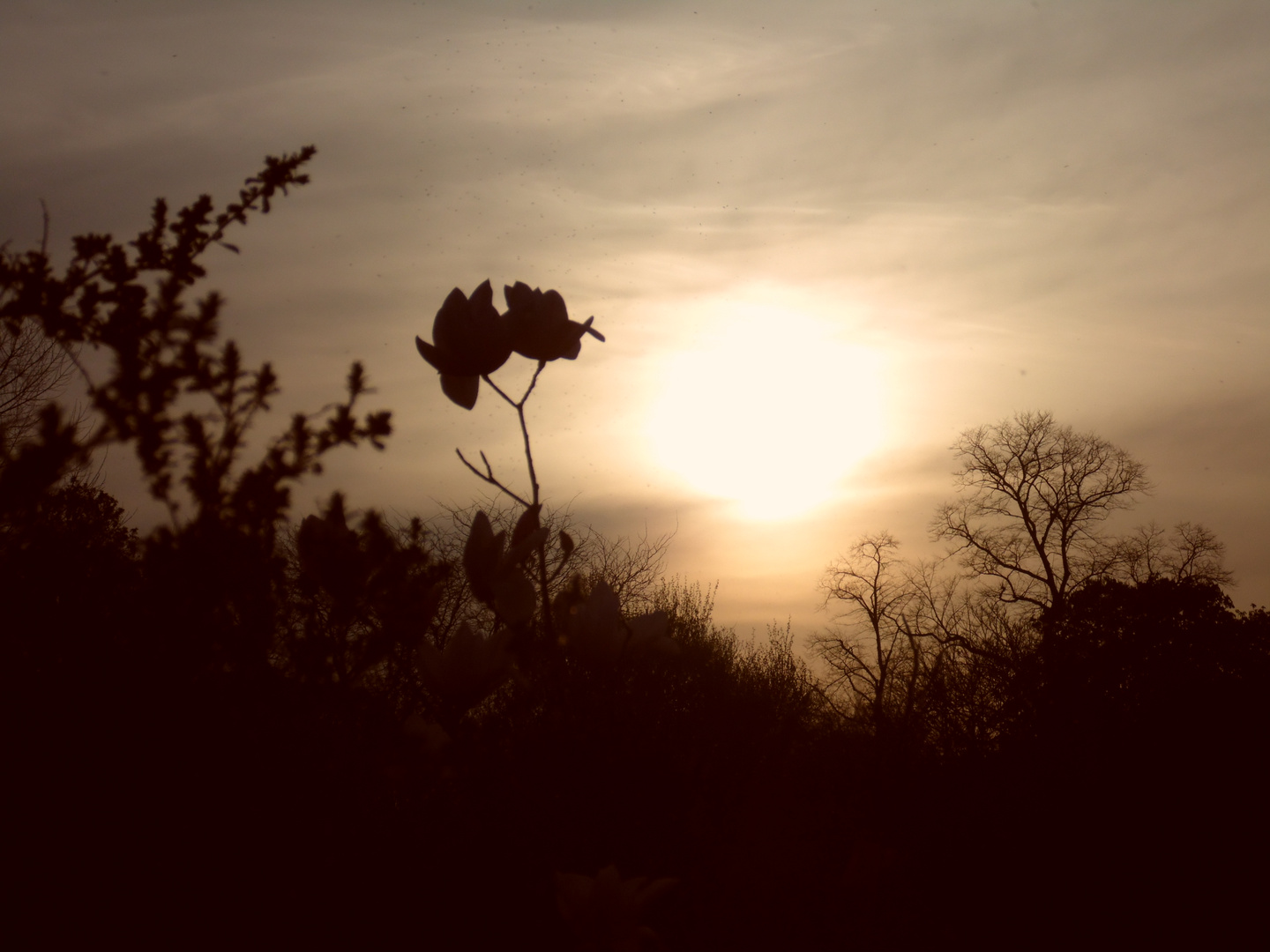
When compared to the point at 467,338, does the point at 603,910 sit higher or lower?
lower

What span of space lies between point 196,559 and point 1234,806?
10841 mm

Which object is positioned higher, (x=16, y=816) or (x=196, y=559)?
(x=196, y=559)

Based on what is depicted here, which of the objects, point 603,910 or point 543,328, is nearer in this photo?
point 603,910

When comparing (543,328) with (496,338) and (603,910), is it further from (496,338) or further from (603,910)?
(603,910)

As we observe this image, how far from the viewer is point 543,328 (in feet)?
4.76

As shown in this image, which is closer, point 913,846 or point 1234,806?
point 913,846

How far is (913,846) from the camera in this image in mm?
6586

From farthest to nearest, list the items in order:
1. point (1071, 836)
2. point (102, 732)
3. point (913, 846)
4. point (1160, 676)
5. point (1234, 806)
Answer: point (1160, 676) → point (1234, 806) → point (1071, 836) → point (913, 846) → point (102, 732)

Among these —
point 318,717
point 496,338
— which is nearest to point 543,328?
point 496,338

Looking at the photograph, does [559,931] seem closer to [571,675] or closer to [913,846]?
[571,675]

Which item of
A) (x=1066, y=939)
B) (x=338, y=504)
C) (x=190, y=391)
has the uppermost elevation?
(x=190, y=391)

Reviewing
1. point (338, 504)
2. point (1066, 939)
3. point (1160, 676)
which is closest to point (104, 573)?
point (338, 504)

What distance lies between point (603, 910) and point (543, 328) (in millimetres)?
876

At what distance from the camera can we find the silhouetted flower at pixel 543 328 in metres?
1.45
